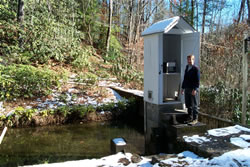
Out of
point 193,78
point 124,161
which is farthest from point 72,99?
point 124,161

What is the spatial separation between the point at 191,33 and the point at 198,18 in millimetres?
16321

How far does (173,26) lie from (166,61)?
3.83ft

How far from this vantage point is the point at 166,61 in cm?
654

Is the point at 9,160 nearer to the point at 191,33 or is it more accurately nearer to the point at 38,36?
the point at 191,33

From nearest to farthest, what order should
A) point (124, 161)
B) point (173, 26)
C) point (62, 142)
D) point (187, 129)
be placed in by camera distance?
1. point (124, 161)
2. point (187, 129)
3. point (173, 26)
4. point (62, 142)

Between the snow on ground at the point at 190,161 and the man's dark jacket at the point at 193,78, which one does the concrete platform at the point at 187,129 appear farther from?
the man's dark jacket at the point at 193,78

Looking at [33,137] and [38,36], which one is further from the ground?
[38,36]

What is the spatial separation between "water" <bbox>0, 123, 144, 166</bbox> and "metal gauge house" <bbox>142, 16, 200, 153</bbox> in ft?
4.33

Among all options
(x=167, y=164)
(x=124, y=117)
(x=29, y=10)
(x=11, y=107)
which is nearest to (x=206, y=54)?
(x=124, y=117)

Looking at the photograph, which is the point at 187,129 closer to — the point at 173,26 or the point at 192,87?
the point at 192,87

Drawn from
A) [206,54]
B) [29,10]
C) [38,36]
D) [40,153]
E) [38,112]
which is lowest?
[40,153]

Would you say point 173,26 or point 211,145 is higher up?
point 173,26

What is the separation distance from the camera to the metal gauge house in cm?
566

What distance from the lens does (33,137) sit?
6988 millimetres
